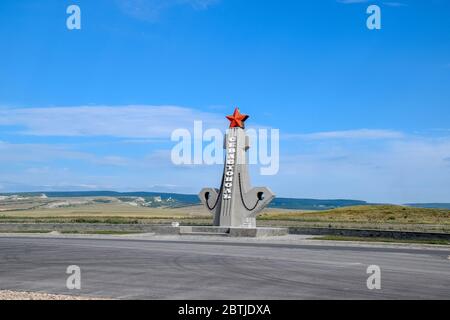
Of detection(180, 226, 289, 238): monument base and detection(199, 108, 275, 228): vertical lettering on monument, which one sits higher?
detection(199, 108, 275, 228): vertical lettering on monument

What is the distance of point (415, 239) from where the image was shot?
3747 centimetres

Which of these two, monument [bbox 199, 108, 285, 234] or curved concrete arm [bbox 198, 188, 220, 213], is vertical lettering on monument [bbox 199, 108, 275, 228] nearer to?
monument [bbox 199, 108, 285, 234]

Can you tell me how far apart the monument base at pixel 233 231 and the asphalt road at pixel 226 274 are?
44.3ft

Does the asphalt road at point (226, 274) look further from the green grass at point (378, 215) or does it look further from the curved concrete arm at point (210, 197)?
the green grass at point (378, 215)

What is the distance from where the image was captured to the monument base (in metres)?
40.9

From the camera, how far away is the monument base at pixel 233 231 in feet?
134

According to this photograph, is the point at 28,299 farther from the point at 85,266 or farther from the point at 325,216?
the point at 325,216

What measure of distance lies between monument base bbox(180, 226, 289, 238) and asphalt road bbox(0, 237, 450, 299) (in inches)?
531

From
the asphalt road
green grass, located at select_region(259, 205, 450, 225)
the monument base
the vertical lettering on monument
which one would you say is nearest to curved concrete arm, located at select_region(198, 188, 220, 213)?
the vertical lettering on monument

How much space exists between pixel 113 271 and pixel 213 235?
77.5ft

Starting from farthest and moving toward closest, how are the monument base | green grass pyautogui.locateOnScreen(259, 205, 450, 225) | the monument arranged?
green grass pyautogui.locateOnScreen(259, 205, 450, 225)
the monument
the monument base

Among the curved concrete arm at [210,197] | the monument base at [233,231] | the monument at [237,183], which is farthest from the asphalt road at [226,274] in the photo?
the curved concrete arm at [210,197]
